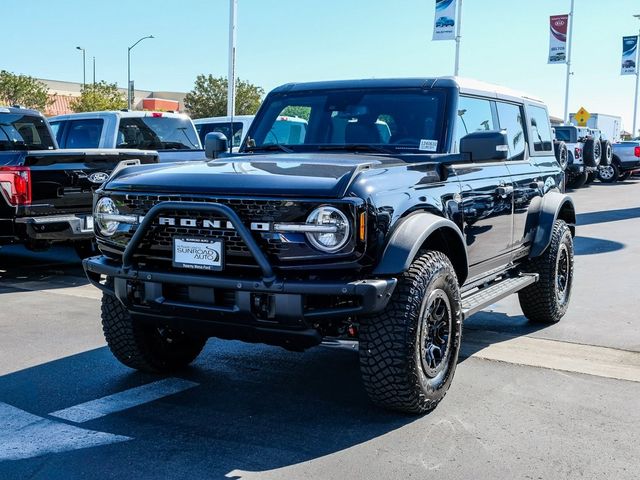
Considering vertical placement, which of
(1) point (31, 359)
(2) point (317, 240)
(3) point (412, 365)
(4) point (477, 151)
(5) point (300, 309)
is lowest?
(1) point (31, 359)

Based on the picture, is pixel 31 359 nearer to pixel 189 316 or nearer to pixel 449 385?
pixel 189 316

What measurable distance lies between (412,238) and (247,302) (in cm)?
92

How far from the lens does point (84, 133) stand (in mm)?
11477

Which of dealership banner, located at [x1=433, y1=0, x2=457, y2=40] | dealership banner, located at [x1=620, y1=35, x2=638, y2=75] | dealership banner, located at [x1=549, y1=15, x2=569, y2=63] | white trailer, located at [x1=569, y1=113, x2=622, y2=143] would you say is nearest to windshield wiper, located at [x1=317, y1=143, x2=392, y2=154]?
dealership banner, located at [x1=433, y1=0, x2=457, y2=40]

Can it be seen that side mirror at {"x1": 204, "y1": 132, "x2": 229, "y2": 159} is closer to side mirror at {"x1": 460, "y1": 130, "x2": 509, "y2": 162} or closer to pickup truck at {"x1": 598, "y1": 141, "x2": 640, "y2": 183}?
side mirror at {"x1": 460, "y1": 130, "x2": 509, "y2": 162}

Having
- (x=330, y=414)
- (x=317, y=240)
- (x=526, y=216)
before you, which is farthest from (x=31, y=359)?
(x=526, y=216)

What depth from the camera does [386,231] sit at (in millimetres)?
3982

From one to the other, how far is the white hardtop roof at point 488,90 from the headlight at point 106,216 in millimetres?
2486

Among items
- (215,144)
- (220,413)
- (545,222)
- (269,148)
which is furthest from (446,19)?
(220,413)

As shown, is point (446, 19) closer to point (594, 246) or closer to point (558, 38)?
point (558, 38)

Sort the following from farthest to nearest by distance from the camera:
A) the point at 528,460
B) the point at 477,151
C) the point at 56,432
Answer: the point at 477,151, the point at 56,432, the point at 528,460

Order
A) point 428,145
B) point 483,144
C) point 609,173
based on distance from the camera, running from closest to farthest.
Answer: point 483,144, point 428,145, point 609,173

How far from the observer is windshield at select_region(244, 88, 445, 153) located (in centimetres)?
512

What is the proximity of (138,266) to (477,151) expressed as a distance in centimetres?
216
